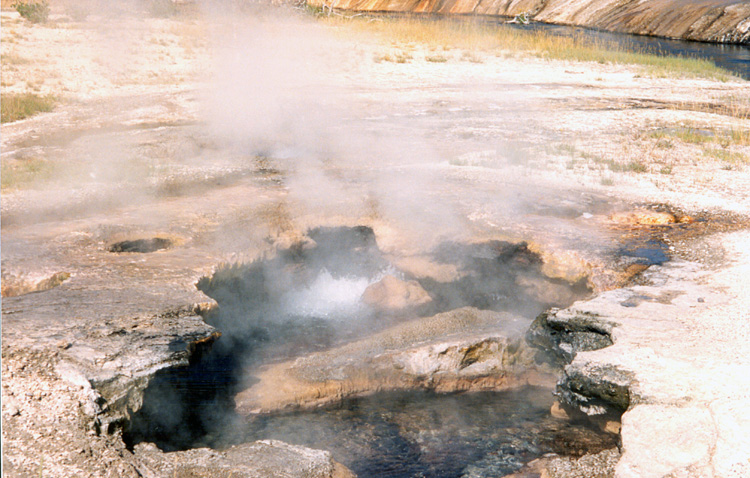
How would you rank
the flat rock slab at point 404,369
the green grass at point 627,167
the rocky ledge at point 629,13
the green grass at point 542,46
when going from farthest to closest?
the rocky ledge at point 629,13 → the green grass at point 542,46 → the green grass at point 627,167 → the flat rock slab at point 404,369

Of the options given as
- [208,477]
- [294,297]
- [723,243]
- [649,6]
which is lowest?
[294,297]

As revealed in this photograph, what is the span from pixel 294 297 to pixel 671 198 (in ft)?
10.3

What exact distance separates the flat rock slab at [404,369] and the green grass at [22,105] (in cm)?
551

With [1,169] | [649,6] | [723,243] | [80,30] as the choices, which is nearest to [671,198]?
[723,243]

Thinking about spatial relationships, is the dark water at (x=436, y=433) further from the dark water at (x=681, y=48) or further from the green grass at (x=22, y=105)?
the dark water at (x=681, y=48)

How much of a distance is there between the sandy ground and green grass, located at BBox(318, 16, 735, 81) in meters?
0.99

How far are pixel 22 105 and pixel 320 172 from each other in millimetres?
4122

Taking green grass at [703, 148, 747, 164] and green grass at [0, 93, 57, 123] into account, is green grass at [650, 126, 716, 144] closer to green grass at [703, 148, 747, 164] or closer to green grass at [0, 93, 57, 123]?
green grass at [703, 148, 747, 164]

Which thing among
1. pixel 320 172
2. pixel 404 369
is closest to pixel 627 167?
pixel 320 172

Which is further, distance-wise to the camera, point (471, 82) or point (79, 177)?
point (471, 82)

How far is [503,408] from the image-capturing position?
11.5 ft

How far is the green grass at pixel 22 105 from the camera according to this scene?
757 centimetres

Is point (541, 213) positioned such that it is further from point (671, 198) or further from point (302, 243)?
point (302, 243)

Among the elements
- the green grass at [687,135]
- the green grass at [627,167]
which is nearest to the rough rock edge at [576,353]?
the green grass at [627,167]
